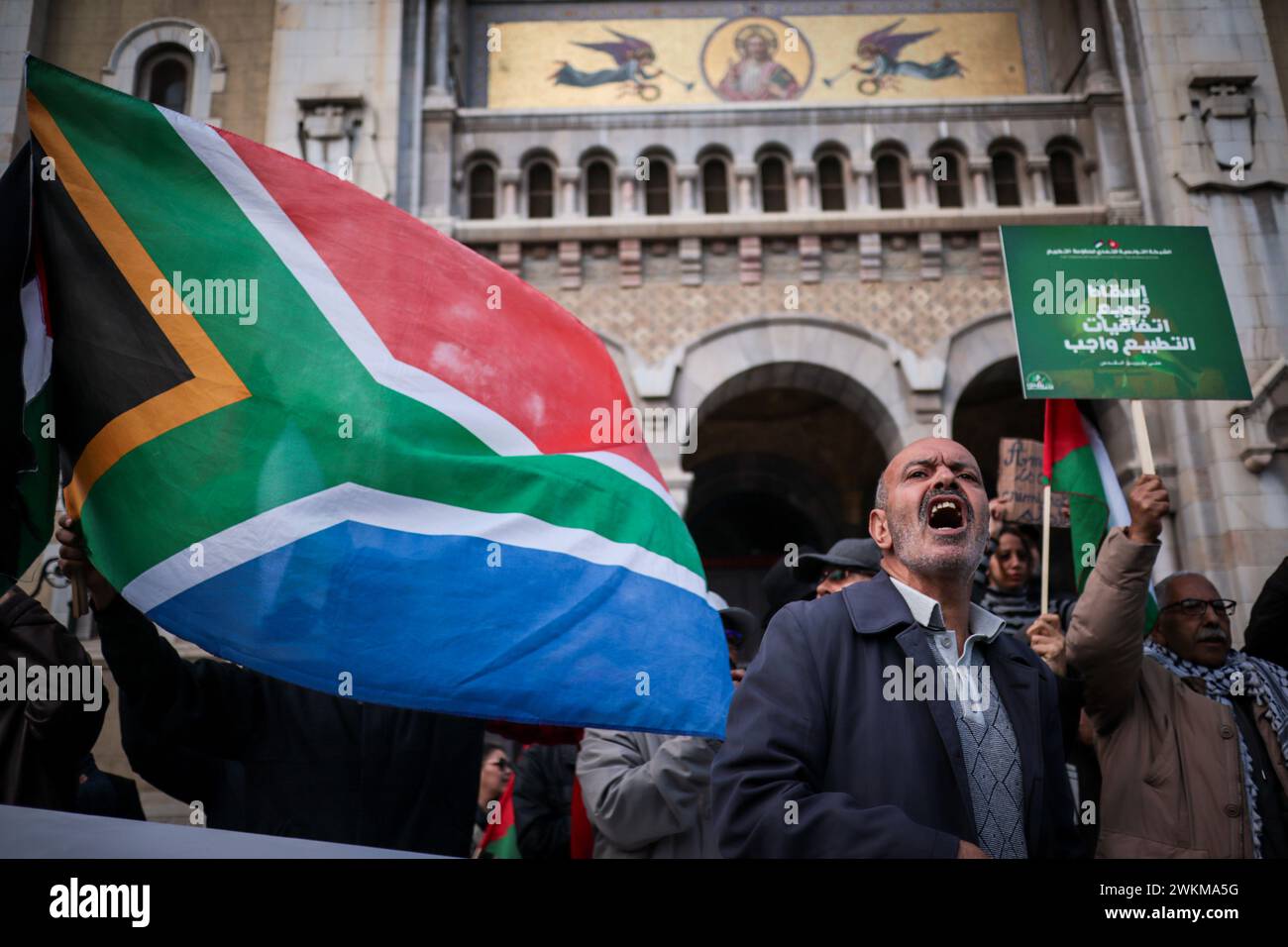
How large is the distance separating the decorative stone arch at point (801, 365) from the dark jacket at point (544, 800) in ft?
20.3

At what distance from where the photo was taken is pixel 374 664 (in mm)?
2912

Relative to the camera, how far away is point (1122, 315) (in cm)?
540

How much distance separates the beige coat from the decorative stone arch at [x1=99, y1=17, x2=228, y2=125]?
11023 millimetres

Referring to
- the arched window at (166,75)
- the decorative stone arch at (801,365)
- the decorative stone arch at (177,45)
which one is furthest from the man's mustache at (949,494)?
the arched window at (166,75)

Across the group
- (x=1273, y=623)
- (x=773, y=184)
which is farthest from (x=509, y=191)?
(x=1273, y=623)

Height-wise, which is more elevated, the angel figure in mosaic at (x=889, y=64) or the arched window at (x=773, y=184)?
the angel figure in mosaic at (x=889, y=64)

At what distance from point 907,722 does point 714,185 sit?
1017 cm

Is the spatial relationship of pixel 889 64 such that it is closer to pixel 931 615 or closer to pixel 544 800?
pixel 544 800

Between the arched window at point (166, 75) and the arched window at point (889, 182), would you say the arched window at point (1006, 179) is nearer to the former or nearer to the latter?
the arched window at point (889, 182)

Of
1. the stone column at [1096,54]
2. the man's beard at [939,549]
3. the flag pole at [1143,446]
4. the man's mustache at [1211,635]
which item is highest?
the stone column at [1096,54]

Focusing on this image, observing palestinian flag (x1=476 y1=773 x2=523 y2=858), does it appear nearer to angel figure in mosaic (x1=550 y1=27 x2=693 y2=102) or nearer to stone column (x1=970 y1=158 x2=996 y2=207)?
stone column (x1=970 y1=158 x2=996 y2=207)

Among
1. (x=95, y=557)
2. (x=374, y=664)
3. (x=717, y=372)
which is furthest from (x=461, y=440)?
(x=717, y=372)

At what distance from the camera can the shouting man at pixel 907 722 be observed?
202 cm

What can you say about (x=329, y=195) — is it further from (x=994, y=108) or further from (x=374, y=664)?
(x=994, y=108)
